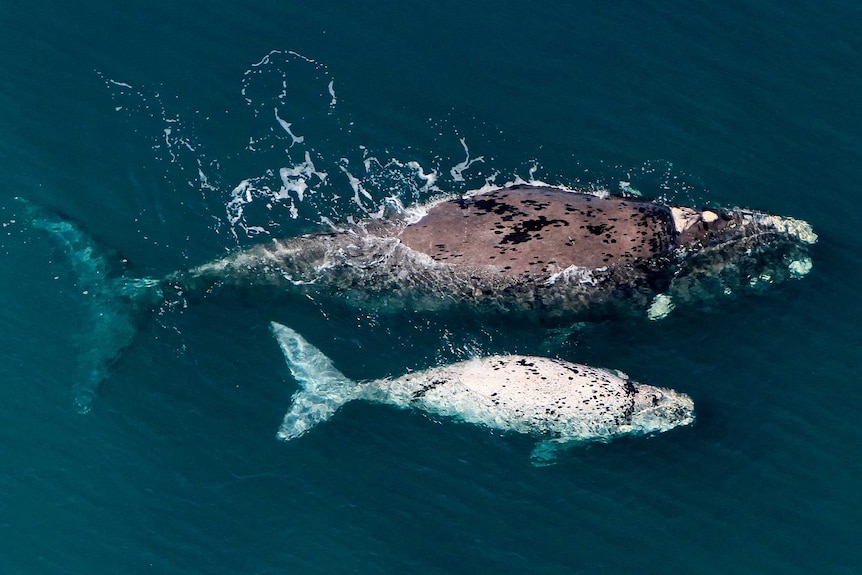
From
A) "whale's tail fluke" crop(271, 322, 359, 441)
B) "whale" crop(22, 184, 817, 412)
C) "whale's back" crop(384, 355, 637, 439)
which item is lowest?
"whale's tail fluke" crop(271, 322, 359, 441)

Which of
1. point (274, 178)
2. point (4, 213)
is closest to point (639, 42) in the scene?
point (274, 178)

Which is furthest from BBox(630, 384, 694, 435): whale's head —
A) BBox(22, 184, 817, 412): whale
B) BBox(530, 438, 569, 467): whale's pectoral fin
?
BBox(22, 184, 817, 412): whale

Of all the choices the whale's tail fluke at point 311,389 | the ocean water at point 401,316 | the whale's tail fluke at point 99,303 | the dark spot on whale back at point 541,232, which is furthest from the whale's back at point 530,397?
the whale's tail fluke at point 99,303

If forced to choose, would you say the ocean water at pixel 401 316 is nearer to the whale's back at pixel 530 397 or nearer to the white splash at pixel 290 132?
the white splash at pixel 290 132

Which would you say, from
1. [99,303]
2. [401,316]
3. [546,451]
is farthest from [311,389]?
[99,303]

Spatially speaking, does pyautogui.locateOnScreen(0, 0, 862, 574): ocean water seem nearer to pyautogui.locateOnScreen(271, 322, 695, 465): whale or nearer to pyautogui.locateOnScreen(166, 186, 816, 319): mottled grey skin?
pyautogui.locateOnScreen(271, 322, 695, 465): whale

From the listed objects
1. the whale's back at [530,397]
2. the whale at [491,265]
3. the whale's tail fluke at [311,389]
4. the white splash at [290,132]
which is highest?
the white splash at [290,132]

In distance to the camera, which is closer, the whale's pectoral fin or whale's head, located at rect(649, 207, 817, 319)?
the whale's pectoral fin

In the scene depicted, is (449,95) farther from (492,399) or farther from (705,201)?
(492,399)
